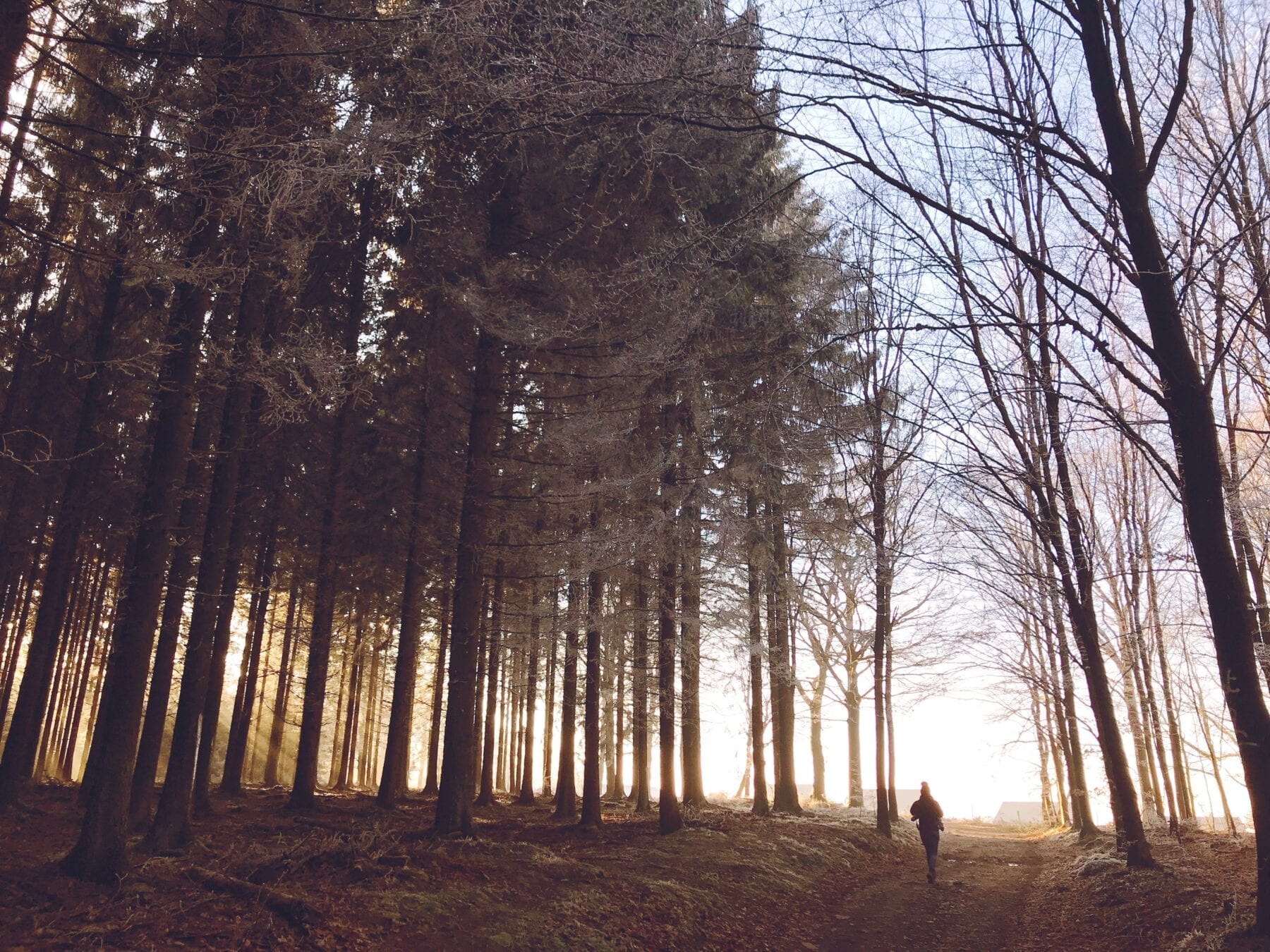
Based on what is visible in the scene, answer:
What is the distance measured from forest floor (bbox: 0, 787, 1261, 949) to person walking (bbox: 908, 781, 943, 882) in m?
0.41

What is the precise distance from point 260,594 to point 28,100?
1189cm

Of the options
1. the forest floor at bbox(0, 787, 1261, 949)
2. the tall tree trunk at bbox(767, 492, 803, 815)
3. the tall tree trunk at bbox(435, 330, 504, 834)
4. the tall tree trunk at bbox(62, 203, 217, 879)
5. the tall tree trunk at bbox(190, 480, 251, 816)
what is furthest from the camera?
the tall tree trunk at bbox(767, 492, 803, 815)

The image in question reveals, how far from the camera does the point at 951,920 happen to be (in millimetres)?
9023

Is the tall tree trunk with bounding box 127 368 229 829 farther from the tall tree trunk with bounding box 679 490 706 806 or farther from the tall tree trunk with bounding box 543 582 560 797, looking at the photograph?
the tall tree trunk with bounding box 679 490 706 806

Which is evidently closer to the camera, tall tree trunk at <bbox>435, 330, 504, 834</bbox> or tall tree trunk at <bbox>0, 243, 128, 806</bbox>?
tall tree trunk at <bbox>435, 330, 504, 834</bbox>

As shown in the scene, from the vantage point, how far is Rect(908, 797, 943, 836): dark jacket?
11828 millimetres

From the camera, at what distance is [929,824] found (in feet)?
38.9

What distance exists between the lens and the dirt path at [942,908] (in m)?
8.06

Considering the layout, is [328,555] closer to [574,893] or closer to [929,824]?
[574,893]

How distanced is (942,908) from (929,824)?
7.22 ft

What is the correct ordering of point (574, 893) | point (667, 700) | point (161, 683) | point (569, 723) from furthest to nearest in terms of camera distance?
point (569, 723)
point (667, 700)
point (161, 683)
point (574, 893)

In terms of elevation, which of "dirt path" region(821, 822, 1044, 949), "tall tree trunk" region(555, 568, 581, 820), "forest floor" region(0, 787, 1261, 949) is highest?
"tall tree trunk" region(555, 568, 581, 820)

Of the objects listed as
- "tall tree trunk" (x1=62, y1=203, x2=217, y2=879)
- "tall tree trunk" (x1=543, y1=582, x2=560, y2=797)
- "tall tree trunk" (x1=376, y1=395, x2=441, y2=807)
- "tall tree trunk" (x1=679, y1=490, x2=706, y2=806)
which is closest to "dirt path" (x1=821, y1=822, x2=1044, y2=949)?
"tall tree trunk" (x1=679, y1=490, x2=706, y2=806)

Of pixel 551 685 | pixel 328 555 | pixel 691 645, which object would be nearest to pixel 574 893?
pixel 691 645
